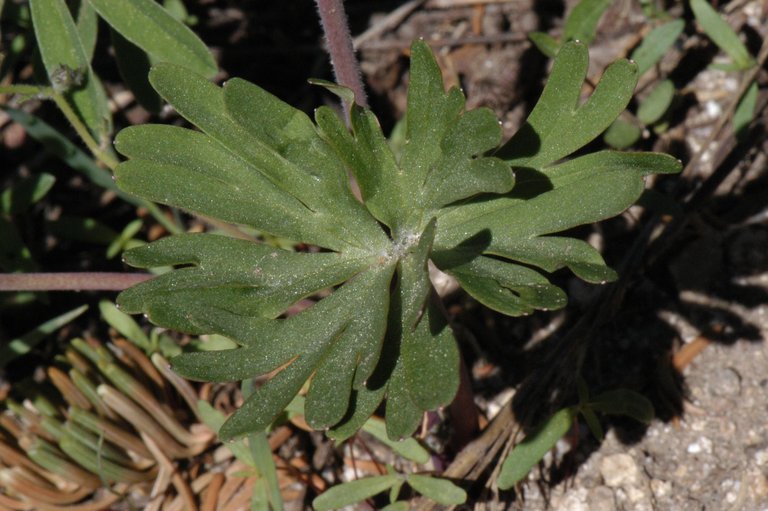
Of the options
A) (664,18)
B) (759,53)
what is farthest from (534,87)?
(759,53)

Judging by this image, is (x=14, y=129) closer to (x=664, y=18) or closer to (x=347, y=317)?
(x=347, y=317)

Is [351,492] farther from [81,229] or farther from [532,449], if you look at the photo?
[81,229]

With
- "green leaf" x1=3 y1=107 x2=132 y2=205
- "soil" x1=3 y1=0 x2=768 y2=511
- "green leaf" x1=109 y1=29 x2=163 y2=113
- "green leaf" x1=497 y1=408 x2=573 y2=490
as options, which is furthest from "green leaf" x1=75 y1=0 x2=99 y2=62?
"green leaf" x1=497 y1=408 x2=573 y2=490

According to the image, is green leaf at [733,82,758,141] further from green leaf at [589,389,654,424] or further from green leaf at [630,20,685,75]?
green leaf at [589,389,654,424]

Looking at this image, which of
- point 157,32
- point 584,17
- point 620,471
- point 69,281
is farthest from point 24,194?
point 620,471

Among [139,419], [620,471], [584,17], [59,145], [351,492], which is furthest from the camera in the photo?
[584,17]

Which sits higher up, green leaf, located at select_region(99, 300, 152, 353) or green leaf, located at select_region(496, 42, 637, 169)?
green leaf, located at select_region(496, 42, 637, 169)
